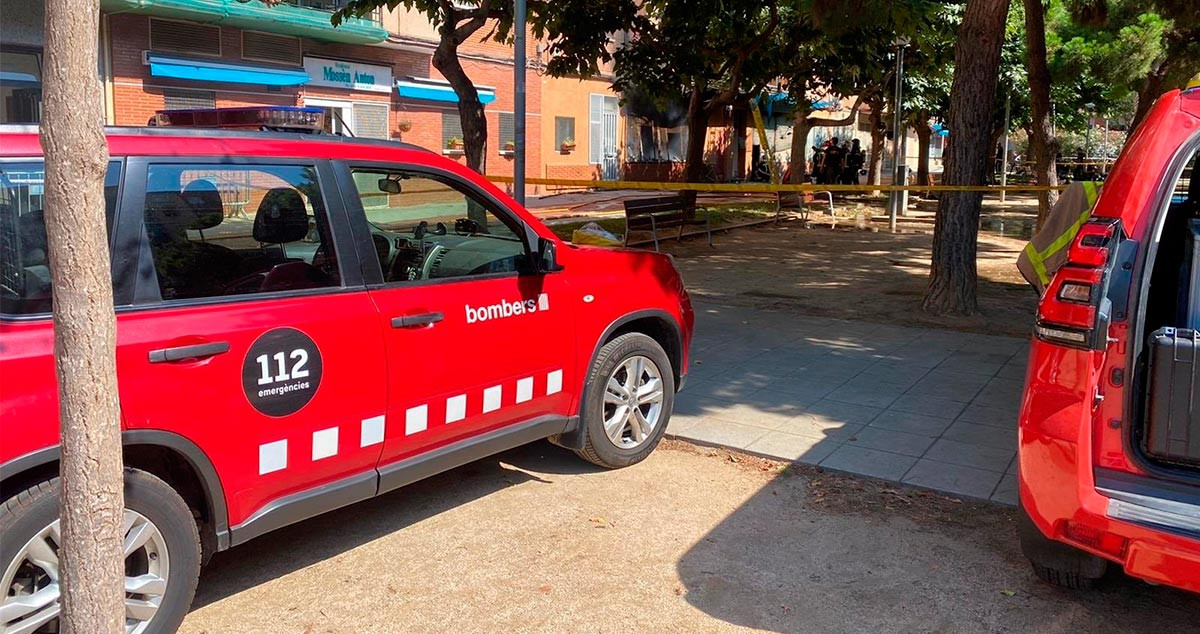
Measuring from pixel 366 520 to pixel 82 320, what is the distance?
8.43 ft

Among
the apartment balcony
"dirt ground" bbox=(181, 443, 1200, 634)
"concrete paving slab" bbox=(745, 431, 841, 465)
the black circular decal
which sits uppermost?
the apartment balcony

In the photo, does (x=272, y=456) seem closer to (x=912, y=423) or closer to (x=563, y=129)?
(x=912, y=423)

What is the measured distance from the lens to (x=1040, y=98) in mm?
14242

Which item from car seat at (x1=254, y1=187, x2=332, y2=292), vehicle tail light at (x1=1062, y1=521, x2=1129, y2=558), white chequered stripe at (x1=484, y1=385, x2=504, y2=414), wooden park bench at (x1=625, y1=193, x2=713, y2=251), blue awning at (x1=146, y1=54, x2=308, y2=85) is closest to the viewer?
vehicle tail light at (x1=1062, y1=521, x2=1129, y2=558)

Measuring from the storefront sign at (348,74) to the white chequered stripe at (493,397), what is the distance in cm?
2003

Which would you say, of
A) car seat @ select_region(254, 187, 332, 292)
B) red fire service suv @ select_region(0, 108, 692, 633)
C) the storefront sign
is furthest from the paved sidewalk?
the storefront sign

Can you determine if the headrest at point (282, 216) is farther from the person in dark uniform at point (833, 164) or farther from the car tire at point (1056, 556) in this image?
the person in dark uniform at point (833, 164)

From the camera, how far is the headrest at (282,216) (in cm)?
386

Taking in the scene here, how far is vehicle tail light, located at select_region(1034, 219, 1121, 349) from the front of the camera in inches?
126

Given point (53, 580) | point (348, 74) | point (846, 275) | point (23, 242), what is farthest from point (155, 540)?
point (348, 74)

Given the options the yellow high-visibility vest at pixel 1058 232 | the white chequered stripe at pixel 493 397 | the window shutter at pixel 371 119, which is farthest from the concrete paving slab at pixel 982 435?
the window shutter at pixel 371 119

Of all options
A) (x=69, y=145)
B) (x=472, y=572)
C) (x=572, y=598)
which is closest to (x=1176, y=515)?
(x=572, y=598)

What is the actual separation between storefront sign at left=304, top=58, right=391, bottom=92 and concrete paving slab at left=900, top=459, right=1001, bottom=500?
20.2 meters

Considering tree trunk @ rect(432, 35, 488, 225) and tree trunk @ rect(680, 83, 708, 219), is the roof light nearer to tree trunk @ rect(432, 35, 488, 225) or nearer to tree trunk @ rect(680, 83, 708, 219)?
tree trunk @ rect(432, 35, 488, 225)
